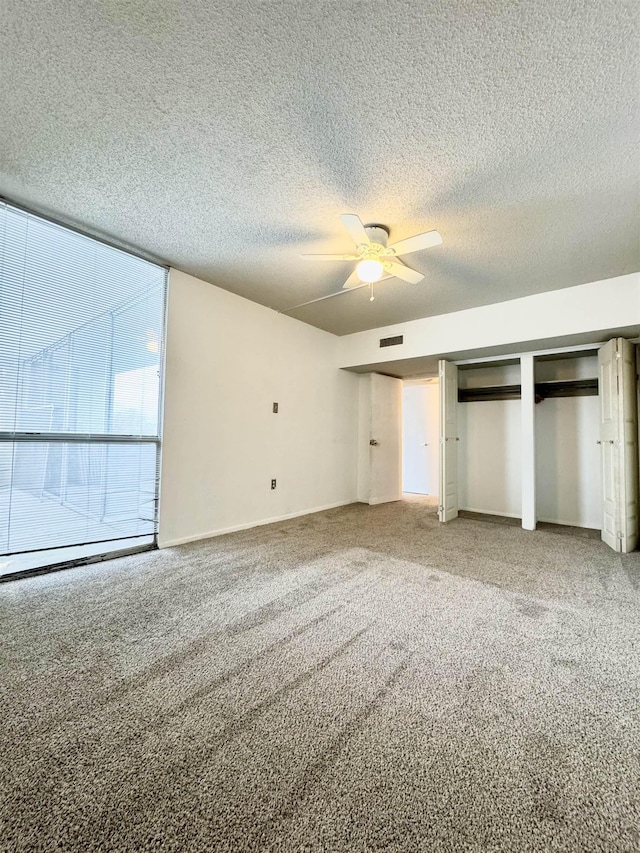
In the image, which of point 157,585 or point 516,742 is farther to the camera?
point 157,585

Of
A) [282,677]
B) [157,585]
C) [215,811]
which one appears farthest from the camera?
[157,585]

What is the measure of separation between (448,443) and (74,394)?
4234mm

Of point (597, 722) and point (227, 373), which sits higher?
point (227, 373)

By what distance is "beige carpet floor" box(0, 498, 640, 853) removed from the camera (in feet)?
3.07

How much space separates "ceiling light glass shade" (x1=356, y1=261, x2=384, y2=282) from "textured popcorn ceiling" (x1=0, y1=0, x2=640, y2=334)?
1.05 feet

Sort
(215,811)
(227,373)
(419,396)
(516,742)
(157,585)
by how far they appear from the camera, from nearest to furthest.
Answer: (215,811) → (516,742) → (157,585) → (227,373) → (419,396)

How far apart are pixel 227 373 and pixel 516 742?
3549 mm

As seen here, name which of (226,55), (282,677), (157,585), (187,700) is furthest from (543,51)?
(157,585)

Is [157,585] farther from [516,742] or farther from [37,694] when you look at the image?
[516,742]

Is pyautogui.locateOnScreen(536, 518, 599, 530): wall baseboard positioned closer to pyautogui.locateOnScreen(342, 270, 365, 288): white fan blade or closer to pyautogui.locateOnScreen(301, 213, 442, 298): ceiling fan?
pyautogui.locateOnScreen(301, 213, 442, 298): ceiling fan

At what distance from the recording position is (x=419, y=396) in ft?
23.1

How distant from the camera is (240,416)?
3912 millimetres

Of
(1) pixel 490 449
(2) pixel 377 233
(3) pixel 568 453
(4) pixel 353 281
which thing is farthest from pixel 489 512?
(2) pixel 377 233

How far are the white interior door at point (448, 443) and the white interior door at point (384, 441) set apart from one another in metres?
1.22
